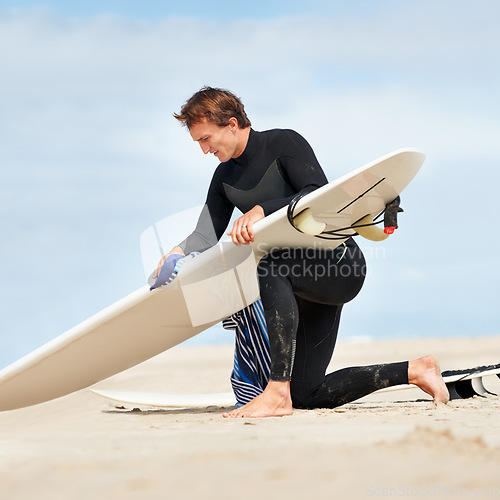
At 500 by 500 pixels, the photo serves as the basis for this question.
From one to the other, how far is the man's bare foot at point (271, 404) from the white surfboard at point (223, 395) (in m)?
0.61

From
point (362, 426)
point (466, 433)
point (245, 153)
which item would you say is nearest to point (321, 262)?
point (245, 153)

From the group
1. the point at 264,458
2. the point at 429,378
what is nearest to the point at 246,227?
the point at 429,378

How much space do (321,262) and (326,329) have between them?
30 centimetres

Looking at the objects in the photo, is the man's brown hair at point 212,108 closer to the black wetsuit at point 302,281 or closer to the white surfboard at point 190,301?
the black wetsuit at point 302,281

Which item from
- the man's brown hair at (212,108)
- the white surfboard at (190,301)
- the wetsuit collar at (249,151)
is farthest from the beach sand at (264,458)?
the man's brown hair at (212,108)

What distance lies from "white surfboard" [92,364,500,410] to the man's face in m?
1.10

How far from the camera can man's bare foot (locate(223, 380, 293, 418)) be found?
2008 mm

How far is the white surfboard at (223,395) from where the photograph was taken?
2602 mm

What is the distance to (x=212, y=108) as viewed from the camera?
7.36 ft

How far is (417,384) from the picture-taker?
230 centimetres

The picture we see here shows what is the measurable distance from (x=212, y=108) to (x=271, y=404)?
3.33 ft

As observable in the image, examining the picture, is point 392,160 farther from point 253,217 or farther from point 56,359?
point 56,359

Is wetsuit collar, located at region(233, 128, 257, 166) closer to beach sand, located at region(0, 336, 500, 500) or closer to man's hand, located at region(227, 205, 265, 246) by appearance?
man's hand, located at region(227, 205, 265, 246)

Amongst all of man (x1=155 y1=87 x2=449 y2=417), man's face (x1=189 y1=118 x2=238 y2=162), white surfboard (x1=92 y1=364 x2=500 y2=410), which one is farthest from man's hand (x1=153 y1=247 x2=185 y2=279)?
white surfboard (x1=92 y1=364 x2=500 y2=410)
